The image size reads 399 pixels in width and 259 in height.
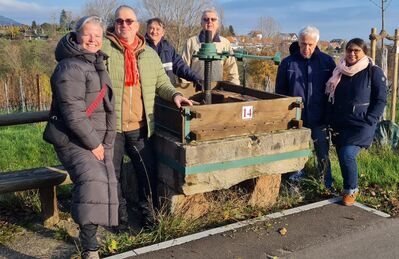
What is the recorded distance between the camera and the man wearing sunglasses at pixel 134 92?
146 inches

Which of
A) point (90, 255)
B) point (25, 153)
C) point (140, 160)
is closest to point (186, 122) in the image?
point (140, 160)

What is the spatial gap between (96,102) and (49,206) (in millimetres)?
1393

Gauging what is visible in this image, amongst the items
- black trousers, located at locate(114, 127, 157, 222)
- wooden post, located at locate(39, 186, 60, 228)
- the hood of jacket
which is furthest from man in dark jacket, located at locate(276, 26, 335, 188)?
wooden post, located at locate(39, 186, 60, 228)

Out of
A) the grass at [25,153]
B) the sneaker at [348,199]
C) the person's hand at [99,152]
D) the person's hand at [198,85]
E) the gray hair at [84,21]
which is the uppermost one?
the gray hair at [84,21]

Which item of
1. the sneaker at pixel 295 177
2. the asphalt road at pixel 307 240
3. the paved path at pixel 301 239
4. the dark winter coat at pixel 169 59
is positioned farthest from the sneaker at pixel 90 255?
the sneaker at pixel 295 177

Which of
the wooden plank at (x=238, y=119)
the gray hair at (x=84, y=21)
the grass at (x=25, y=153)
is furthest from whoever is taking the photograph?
the grass at (x=25, y=153)

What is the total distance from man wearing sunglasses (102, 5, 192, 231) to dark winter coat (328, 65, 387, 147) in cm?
186

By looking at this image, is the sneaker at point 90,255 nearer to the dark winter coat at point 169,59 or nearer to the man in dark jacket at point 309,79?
the dark winter coat at point 169,59

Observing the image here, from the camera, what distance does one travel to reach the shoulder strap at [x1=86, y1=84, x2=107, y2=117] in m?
3.24

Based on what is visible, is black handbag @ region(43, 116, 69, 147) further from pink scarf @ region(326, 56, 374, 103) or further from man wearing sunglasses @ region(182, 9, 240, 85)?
pink scarf @ region(326, 56, 374, 103)

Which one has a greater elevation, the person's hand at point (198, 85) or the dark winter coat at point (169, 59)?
the dark winter coat at point (169, 59)

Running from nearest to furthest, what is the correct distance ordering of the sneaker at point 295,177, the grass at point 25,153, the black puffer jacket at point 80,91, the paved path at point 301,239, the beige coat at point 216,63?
1. the black puffer jacket at point 80,91
2. the paved path at point 301,239
3. the sneaker at point 295,177
4. the beige coat at point 216,63
5. the grass at point 25,153

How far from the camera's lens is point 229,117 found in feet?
12.6

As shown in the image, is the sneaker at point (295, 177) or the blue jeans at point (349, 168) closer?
the blue jeans at point (349, 168)
